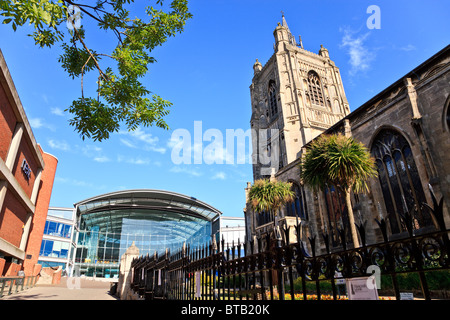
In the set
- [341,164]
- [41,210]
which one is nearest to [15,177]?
[41,210]

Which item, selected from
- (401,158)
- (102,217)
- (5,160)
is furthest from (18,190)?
(102,217)

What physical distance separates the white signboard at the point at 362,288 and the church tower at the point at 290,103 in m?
37.3

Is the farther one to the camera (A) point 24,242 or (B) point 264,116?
(B) point 264,116

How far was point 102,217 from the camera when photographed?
60844mm

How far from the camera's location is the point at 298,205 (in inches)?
1226

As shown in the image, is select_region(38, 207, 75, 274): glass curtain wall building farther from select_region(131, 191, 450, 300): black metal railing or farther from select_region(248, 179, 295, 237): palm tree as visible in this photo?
select_region(131, 191, 450, 300): black metal railing

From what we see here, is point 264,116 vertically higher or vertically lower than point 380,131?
higher

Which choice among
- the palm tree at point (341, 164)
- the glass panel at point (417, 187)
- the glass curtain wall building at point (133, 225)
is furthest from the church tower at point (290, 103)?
the palm tree at point (341, 164)

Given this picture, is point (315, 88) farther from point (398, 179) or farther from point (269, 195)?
point (398, 179)

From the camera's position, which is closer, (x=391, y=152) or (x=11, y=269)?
(x=391, y=152)

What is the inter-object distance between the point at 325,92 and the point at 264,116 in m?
11.2

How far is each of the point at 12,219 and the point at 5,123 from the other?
8.20 metres
